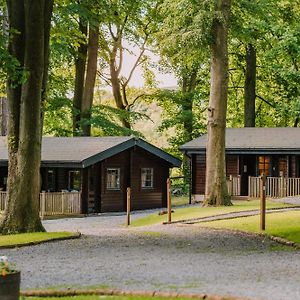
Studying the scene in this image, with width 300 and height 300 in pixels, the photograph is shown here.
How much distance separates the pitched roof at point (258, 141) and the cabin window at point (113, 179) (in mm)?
4430

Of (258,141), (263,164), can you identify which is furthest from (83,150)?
(263,164)

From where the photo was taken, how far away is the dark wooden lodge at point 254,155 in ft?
A: 133

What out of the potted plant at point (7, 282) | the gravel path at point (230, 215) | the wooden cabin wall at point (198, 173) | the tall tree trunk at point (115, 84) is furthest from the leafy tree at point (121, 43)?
the potted plant at point (7, 282)

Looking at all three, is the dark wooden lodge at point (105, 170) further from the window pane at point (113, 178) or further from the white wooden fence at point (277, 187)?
the white wooden fence at point (277, 187)

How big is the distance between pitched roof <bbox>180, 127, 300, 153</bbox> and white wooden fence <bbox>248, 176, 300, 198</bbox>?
161 cm

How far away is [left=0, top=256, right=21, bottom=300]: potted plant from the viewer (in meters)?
9.62

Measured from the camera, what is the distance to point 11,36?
22.0m

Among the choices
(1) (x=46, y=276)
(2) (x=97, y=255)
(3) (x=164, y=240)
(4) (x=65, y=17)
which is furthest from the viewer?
(4) (x=65, y=17)

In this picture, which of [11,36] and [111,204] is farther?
[111,204]

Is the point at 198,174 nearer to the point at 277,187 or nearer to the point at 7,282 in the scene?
the point at 277,187

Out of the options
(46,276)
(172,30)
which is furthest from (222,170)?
(46,276)

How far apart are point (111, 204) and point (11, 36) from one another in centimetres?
1882

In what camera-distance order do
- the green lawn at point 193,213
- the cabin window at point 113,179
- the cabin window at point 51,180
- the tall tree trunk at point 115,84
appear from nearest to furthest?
1. the green lawn at point 193,213
2. the cabin window at point 113,179
3. the cabin window at point 51,180
4. the tall tree trunk at point 115,84

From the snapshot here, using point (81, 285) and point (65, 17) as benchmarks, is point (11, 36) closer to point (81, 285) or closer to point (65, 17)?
point (65, 17)
